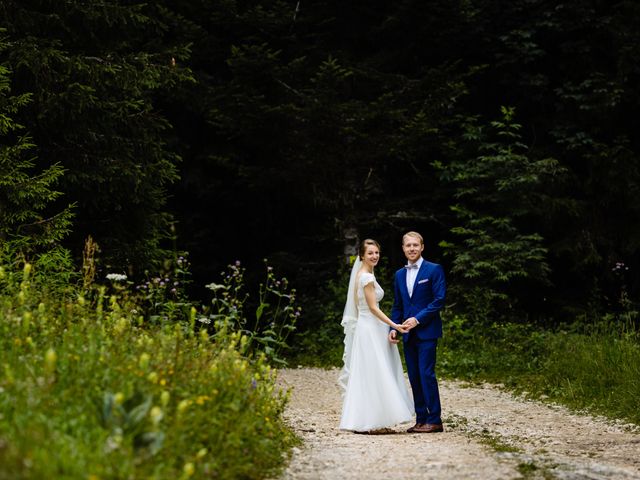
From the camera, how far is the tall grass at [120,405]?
12.1 feet

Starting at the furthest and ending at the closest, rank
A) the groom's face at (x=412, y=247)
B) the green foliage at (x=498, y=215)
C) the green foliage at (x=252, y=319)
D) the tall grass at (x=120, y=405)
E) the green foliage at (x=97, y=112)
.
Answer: the green foliage at (x=498, y=215) → the green foliage at (x=97, y=112) → the groom's face at (x=412, y=247) → the green foliage at (x=252, y=319) → the tall grass at (x=120, y=405)

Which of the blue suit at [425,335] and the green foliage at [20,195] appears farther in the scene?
the green foliage at [20,195]

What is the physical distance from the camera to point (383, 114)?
600 inches

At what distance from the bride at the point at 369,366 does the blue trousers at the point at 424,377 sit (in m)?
0.12

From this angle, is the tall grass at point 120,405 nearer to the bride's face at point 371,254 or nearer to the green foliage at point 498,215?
the bride's face at point 371,254

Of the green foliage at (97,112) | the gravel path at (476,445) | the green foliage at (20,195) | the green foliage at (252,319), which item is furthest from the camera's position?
the green foliage at (97,112)

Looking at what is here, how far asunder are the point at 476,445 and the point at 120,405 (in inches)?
145

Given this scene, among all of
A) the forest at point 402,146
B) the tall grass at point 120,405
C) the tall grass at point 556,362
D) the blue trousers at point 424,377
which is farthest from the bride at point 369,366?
the forest at point 402,146

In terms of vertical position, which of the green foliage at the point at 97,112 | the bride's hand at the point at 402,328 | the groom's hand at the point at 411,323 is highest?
the green foliage at the point at 97,112

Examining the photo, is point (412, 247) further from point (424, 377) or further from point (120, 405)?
point (120, 405)

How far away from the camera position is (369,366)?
8.24 metres

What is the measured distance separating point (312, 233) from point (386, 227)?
169 centimetres

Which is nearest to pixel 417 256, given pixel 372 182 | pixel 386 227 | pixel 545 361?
pixel 545 361

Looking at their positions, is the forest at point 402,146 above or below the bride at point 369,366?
above
